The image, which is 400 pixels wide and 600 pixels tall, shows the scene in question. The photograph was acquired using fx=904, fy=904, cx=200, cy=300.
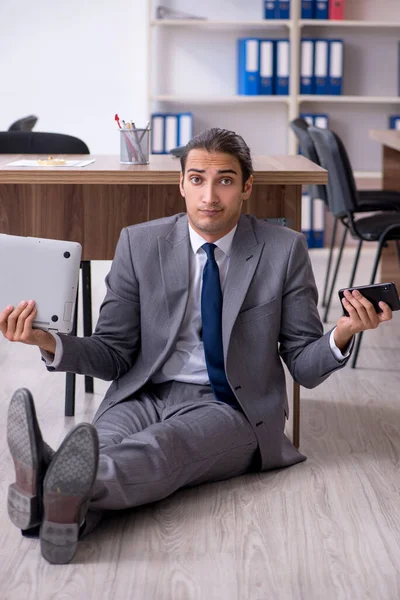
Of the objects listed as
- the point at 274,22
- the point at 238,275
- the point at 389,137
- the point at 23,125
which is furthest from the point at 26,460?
the point at 274,22

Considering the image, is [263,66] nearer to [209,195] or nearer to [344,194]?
[344,194]

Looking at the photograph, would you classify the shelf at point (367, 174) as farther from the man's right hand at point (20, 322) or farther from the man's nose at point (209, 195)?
the man's right hand at point (20, 322)

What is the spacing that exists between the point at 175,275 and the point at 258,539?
2.06 ft

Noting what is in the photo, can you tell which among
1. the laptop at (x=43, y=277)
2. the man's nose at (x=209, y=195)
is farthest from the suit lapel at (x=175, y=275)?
the laptop at (x=43, y=277)

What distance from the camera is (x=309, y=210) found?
543 cm

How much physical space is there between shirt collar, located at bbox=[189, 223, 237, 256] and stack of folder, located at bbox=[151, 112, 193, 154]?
10.6ft

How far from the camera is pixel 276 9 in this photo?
522 cm

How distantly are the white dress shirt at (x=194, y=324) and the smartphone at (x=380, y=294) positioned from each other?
357 millimetres

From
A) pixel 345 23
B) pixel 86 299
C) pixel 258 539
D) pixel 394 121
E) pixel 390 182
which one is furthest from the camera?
pixel 394 121

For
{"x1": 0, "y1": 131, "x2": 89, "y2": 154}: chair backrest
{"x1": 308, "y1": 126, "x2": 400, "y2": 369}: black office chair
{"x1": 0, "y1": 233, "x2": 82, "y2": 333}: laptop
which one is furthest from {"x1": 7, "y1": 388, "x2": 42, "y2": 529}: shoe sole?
{"x1": 308, "y1": 126, "x2": 400, "y2": 369}: black office chair

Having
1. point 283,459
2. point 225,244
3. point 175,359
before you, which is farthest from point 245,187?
point 283,459

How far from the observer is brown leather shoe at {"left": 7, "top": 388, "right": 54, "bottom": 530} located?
1.62 metres

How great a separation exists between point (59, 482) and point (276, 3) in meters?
4.20

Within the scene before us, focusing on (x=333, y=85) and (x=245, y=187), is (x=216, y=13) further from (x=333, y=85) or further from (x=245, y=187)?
(x=245, y=187)
